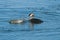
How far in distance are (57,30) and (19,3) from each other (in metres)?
15.1

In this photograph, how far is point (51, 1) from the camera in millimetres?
43906

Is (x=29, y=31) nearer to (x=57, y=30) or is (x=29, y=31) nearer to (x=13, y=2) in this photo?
(x=57, y=30)

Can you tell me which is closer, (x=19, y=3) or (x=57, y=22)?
(x=57, y=22)

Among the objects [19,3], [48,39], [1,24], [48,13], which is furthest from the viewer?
[19,3]

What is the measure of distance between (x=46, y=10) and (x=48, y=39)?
13.6 m

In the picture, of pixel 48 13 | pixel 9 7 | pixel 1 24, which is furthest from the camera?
pixel 9 7

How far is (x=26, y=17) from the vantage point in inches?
1258

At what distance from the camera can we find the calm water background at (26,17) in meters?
24.8

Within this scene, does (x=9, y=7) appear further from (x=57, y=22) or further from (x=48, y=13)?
(x=57, y=22)

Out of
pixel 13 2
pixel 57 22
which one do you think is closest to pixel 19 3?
pixel 13 2

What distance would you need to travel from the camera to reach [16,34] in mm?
25172

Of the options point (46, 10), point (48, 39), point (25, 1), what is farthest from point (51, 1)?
point (48, 39)

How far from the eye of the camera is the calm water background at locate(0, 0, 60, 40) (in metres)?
24.8

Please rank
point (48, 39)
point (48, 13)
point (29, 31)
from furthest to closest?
point (48, 13) < point (29, 31) < point (48, 39)
